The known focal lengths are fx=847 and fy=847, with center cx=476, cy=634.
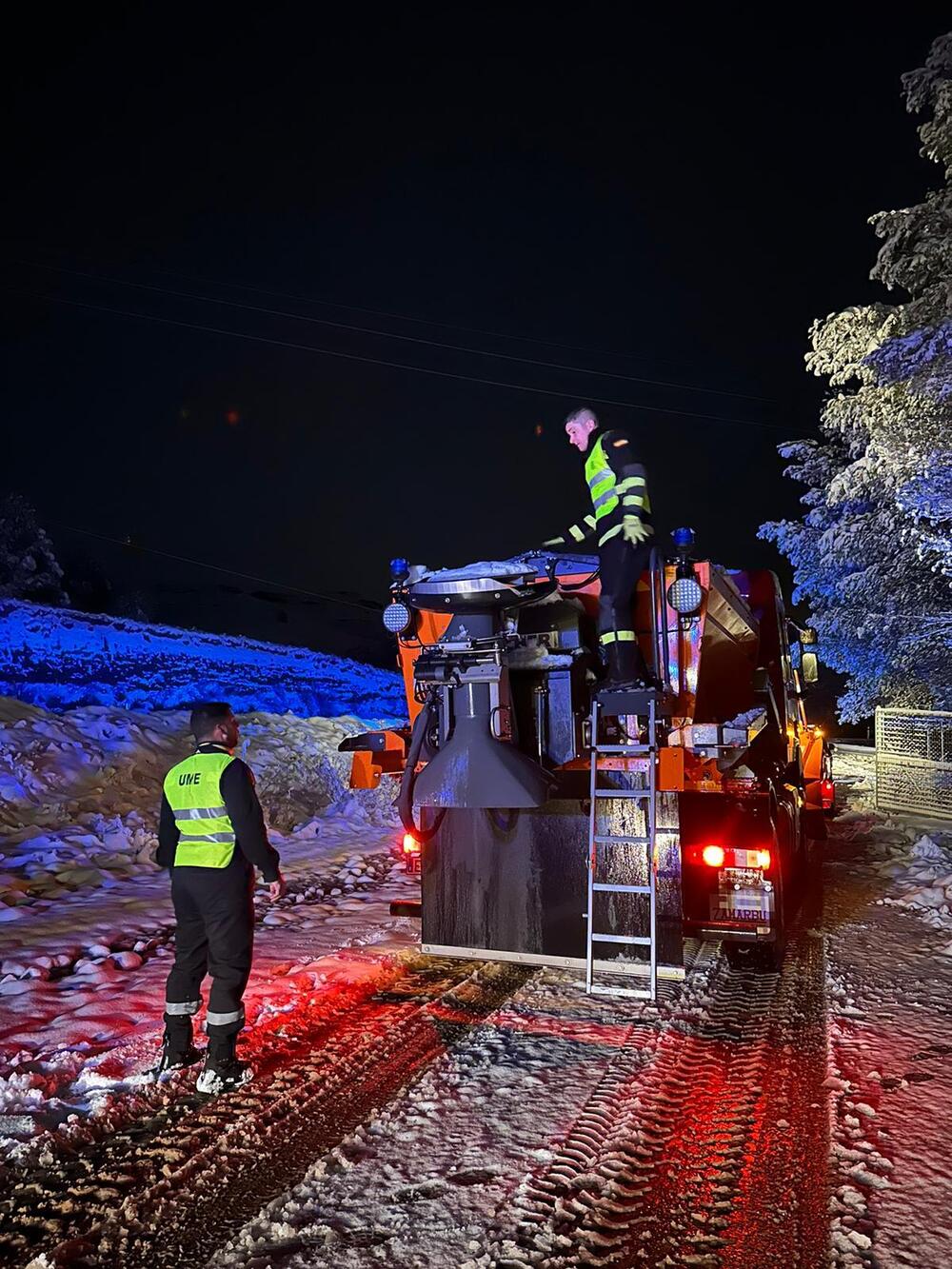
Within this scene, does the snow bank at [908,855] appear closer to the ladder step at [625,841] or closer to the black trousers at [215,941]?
the ladder step at [625,841]

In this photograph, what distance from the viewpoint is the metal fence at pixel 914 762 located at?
15617 mm

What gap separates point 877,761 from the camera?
16984 millimetres

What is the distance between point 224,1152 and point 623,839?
278cm

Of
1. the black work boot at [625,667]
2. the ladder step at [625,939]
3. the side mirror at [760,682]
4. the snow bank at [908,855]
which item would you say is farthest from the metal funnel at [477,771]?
the snow bank at [908,855]

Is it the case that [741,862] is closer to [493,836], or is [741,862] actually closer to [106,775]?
[493,836]

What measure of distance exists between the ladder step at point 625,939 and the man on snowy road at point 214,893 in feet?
A: 6.87

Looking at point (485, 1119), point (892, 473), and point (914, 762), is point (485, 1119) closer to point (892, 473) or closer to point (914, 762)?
point (892, 473)

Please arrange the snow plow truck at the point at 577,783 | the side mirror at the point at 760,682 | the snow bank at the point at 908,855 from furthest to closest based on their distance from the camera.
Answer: the snow bank at the point at 908,855 < the side mirror at the point at 760,682 < the snow plow truck at the point at 577,783

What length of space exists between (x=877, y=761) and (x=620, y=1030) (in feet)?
45.2

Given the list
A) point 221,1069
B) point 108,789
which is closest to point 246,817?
point 221,1069

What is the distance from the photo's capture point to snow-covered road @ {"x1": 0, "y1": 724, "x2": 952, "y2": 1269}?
3055mm

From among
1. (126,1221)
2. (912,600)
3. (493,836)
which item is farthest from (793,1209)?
(912,600)

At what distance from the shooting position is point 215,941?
441cm

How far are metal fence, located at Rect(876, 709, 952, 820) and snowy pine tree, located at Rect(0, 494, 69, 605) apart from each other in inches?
1290
